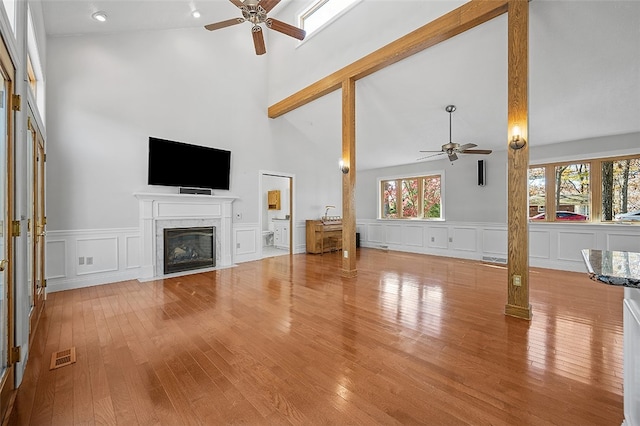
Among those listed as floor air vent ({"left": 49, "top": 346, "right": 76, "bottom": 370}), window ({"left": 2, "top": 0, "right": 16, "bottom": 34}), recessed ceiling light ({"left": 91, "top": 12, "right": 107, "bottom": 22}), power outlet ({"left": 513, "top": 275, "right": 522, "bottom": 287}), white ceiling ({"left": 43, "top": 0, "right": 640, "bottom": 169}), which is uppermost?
recessed ceiling light ({"left": 91, "top": 12, "right": 107, "bottom": 22})

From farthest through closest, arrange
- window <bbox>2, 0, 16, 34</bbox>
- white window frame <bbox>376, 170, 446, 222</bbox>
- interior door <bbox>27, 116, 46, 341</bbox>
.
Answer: white window frame <bbox>376, 170, 446, 222</bbox> → interior door <bbox>27, 116, 46, 341</bbox> → window <bbox>2, 0, 16, 34</bbox>

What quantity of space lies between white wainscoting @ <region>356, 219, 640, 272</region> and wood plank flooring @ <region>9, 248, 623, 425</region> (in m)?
1.49

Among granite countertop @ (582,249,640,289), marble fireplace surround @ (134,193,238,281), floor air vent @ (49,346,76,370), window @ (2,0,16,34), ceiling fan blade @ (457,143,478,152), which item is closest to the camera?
granite countertop @ (582,249,640,289)

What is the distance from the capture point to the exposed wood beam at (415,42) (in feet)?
10.9

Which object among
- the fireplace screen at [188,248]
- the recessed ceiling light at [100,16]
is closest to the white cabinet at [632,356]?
the fireplace screen at [188,248]

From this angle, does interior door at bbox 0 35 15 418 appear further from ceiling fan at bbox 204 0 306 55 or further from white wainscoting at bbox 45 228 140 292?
white wainscoting at bbox 45 228 140 292

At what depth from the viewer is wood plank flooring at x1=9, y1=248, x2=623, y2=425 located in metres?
1.64

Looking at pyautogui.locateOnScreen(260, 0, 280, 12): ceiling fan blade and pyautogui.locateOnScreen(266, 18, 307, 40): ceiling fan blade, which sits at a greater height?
pyautogui.locateOnScreen(266, 18, 307, 40): ceiling fan blade

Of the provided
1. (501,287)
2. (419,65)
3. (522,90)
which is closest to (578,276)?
(501,287)

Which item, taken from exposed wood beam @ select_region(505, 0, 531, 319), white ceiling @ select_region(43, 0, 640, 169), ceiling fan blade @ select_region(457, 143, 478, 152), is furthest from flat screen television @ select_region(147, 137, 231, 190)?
exposed wood beam @ select_region(505, 0, 531, 319)

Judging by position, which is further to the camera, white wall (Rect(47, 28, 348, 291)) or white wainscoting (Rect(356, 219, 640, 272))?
white wainscoting (Rect(356, 219, 640, 272))

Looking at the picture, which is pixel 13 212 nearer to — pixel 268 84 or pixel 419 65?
pixel 419 65

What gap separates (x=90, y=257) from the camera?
4383mm

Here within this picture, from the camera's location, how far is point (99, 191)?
4.46 m
